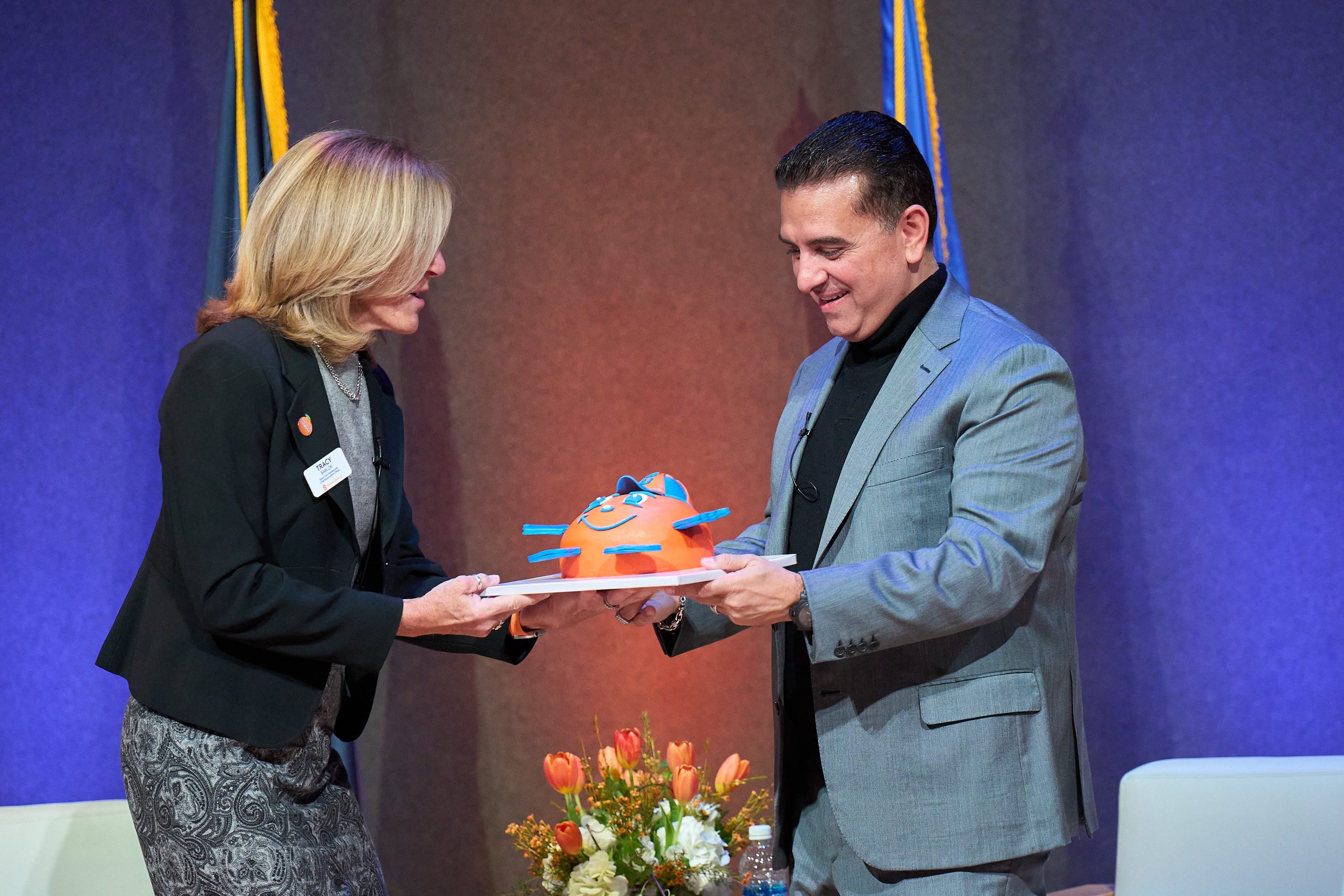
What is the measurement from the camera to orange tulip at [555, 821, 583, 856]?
7.79ft

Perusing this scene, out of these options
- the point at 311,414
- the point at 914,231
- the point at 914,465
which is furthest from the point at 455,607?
the point at 914,231

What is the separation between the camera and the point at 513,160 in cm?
369

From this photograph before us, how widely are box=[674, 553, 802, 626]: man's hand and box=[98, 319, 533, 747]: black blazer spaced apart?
0.51m

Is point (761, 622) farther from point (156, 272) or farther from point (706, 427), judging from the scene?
point (156, 272)

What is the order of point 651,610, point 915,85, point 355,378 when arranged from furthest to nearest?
point 915,85
point 651,610
point 355,378

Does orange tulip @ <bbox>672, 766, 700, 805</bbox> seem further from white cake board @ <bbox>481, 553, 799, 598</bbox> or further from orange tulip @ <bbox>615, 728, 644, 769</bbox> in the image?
white cake board @ <bbox>481, 553, 799, 598</bbox>

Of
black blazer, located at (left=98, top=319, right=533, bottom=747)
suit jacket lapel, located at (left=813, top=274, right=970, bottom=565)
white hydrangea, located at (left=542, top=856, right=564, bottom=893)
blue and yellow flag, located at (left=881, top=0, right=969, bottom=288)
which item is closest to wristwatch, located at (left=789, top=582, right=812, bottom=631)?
suit jacket lapel, located at (left=813, top=274, right=970, bottom=565)

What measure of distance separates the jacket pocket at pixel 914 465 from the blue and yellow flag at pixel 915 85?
58.0 inches

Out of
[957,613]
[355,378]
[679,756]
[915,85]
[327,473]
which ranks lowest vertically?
[679,756]

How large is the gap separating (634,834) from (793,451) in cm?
93

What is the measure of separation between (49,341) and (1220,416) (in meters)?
3.81

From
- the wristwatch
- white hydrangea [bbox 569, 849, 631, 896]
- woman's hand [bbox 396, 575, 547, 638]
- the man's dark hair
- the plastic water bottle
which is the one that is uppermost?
the man's dark hair

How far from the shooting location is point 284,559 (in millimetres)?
1737

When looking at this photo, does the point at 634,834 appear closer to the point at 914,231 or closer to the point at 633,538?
the point at 633,538
